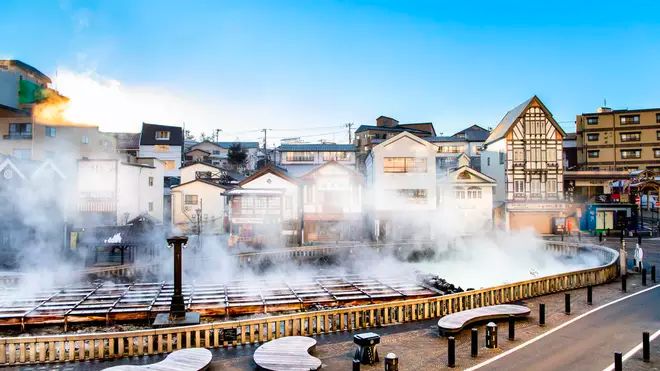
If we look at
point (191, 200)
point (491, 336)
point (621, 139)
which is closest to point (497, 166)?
point (621, 139)

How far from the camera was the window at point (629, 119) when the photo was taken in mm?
52219

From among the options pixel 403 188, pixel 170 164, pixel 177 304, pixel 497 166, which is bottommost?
pixel 177 304

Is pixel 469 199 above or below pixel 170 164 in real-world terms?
Answer: below

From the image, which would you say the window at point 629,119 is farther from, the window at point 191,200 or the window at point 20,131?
the window at point 20,131

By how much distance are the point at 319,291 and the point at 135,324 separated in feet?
24.0

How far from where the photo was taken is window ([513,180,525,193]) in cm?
4381

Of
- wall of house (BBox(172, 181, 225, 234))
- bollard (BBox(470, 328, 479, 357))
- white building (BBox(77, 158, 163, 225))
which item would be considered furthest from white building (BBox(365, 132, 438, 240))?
bollard (BBox(470, 328, 479, 357))

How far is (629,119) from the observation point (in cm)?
5250

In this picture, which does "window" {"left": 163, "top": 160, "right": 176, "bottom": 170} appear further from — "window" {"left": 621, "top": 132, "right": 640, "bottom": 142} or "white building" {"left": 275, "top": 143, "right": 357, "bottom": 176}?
"window" {"left": 621, "top": 132, "right": 640, "bottom": 142}

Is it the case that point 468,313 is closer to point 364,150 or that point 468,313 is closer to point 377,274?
point 377,274

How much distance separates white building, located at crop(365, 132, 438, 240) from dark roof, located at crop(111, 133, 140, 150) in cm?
3347

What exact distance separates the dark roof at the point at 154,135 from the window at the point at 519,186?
3917 centimetres

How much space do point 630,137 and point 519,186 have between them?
756 inches

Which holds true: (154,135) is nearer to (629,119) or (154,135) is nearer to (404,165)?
(404,165)
